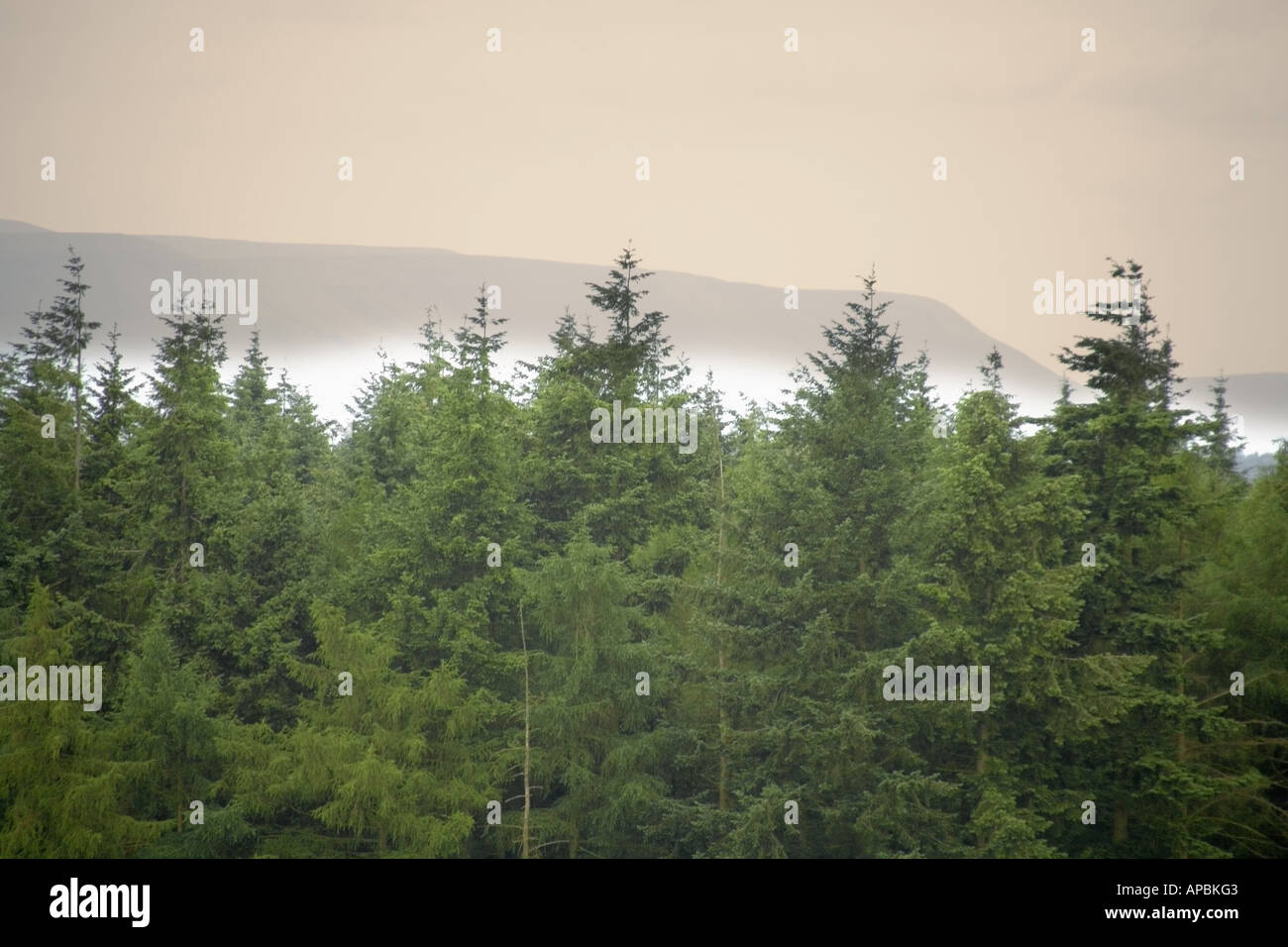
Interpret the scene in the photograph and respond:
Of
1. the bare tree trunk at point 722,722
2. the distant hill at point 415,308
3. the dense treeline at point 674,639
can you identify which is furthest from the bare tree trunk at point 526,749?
the distant hill at point 415,308

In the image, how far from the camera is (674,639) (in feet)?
94.2

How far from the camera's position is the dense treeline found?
859 inches

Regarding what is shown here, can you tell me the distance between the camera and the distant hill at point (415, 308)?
217ft

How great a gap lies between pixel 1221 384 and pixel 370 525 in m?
53.3

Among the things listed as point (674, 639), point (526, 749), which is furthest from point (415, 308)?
point (526, 749)

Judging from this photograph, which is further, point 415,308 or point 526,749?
point 415,308

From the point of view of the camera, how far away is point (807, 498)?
2377 centimetres

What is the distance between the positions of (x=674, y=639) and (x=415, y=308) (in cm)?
11852

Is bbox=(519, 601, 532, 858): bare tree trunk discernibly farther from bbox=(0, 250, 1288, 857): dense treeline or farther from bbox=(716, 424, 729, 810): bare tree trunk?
bbox=(716, 424, 729, 810): bare tree trunk

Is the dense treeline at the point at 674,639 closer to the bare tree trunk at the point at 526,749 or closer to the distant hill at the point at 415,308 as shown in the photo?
the bare tree trunk at the point at 526,749

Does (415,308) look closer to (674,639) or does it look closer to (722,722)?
(674,639)

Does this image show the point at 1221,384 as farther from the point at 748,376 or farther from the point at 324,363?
the point at 324,363

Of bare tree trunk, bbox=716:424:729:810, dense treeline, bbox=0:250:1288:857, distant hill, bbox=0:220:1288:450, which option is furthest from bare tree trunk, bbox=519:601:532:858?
distant hill, bbox=0:220:1288:450

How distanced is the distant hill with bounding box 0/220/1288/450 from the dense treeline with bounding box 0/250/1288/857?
6.19 meters
